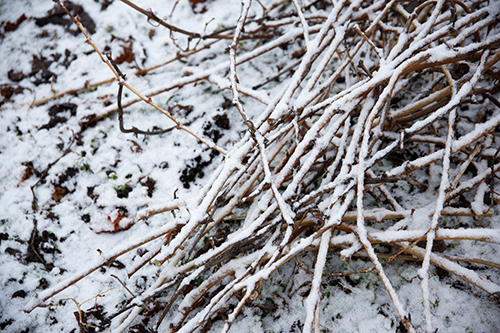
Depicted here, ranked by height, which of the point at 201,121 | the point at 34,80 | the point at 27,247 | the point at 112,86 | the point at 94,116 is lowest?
the point at 27,247

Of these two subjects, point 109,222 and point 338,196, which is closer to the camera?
point 338,196

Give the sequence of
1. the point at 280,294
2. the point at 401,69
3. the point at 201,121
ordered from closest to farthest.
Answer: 1. the point at 401,69
2. the point at 280,294
3. the point at 201,121

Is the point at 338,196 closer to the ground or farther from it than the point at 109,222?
closer to the ground

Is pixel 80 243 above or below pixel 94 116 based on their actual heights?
below

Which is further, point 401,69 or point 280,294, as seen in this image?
point 280,294

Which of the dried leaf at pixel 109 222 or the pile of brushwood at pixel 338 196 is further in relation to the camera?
the dried leaf at pixel 109 222

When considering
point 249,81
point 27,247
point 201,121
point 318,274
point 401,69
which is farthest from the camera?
point 249,81

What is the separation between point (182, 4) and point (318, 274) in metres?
2.63

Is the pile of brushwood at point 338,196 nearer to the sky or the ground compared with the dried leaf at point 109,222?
nearer to the ground

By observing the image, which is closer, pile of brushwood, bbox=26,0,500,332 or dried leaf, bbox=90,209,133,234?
pile of brushwood, bbox=26,0,500,332

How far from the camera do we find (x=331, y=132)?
4.53 feet

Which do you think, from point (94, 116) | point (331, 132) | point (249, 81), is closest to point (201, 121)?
point (249, 81)

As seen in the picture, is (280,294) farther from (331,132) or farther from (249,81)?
(249,81)

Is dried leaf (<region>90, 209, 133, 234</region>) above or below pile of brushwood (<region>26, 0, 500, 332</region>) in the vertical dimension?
above
